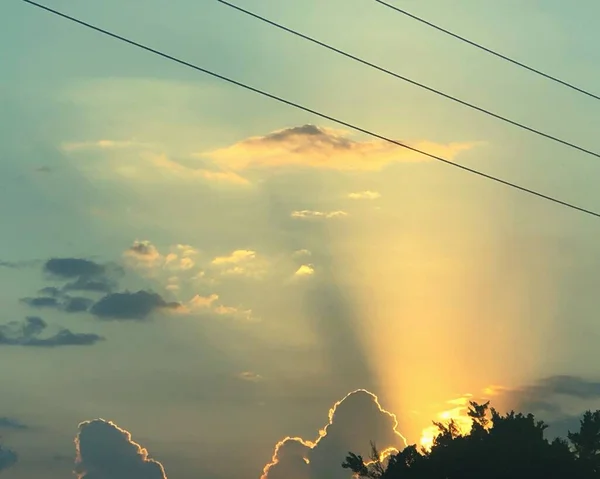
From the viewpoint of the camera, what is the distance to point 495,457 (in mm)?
89000

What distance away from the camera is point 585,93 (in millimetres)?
37094

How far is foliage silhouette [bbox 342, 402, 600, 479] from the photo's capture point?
88062mm

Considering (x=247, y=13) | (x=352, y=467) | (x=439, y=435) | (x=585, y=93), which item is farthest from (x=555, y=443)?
(x=247, y=13)

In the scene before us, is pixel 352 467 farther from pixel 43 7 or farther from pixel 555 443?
pixel 43 7

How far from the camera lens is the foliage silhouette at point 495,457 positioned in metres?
88.1

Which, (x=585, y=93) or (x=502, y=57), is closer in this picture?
(x=502, y=57)

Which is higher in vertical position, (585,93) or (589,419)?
(585,93)

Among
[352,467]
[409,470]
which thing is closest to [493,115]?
[409,470]

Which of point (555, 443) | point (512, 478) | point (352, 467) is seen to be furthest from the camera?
point (352, 467)

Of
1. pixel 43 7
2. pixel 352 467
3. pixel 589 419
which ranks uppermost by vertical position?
pixel 43 7

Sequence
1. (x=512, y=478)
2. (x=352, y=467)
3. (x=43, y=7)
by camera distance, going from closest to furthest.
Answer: (x=43, y=7) < (x=512, y=478) < (x=352, y=467)

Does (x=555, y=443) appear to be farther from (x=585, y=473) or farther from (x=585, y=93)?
(x=585, y=93)

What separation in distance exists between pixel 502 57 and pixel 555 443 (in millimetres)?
65608

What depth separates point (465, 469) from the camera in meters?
89.4
